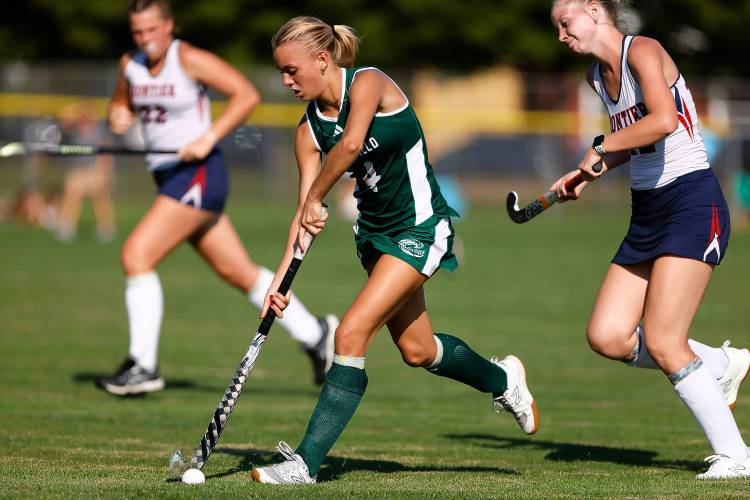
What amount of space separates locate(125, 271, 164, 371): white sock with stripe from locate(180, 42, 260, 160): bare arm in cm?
100

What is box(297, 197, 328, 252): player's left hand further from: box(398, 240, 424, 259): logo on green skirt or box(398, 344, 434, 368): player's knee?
box(398, 344, 434, 368): player's knee

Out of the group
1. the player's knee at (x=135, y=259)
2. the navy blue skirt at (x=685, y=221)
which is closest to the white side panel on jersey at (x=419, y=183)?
the navy blue skirt at (x=685, y=221)

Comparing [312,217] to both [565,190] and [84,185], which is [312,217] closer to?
[565,190]

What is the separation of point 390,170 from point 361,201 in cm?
24

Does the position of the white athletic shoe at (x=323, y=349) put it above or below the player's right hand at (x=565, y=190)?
below

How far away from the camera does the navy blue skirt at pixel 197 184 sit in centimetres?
849

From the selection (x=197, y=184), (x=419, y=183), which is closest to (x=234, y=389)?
(x=419, y=183)

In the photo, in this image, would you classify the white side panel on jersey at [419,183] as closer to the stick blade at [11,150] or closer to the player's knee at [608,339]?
the player's knee at [608,339]

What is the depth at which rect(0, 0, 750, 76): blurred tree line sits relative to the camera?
37.0m

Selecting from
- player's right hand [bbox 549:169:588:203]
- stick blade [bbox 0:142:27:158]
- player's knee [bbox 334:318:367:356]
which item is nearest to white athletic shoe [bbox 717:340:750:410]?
player's right hand [bbox 549:169:588:203]

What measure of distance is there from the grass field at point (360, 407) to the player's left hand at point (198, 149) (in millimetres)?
1700

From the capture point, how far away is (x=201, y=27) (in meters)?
37.2

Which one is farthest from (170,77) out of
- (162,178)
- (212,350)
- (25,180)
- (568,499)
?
(25,180)

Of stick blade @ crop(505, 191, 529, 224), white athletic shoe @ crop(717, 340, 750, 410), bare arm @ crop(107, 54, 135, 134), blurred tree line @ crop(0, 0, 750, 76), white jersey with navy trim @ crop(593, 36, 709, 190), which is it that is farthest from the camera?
blurred tree line @ crop(0, 0, 750, 76)
